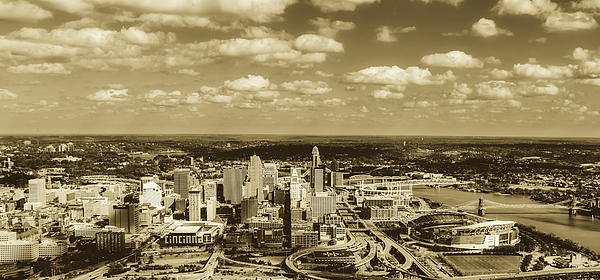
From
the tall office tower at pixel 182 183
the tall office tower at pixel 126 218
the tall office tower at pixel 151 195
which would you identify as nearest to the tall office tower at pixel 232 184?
the tall office tower at pixel 182 183

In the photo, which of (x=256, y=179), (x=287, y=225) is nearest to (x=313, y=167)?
(x=256, y=179)

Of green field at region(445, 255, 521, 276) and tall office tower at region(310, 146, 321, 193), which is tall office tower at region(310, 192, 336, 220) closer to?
tall office tower at region(310, 146, 321, 193)

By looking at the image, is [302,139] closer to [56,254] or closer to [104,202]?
[104,202]

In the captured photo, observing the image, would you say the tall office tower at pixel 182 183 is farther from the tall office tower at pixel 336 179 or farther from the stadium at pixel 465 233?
the stadium at pixel 465 233

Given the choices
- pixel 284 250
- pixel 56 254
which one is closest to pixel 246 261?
pixel 284 250

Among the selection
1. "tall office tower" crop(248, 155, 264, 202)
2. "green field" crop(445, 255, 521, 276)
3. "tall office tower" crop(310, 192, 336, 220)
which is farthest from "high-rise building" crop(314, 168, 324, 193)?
"green field" crop(445, 255, 521, 276)

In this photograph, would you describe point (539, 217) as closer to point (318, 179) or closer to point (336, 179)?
point (318, 179)
